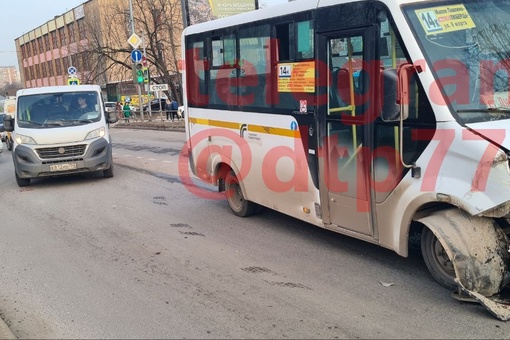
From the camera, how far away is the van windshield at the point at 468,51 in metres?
4.07

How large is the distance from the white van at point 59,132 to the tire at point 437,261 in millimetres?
8237

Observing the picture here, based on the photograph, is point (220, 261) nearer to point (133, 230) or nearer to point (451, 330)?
point (133, 230)

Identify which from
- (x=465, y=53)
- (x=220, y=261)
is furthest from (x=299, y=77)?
(x=220, y=261)

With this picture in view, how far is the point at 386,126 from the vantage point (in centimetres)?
449

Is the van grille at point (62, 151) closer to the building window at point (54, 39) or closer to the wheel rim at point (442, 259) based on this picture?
the wheel rim at point (442, 259)

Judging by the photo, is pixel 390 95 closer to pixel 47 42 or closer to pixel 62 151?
pixel 62 151

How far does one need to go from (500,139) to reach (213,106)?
4.45 metres

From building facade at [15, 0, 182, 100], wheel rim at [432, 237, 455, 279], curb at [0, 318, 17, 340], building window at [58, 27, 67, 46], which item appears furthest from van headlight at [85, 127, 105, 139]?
building window at [58, 27, 67, 46]

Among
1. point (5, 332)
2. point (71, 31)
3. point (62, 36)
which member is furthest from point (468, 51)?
point (62, 36)

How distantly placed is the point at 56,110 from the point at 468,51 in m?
9.38

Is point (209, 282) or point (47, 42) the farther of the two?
point (47, 42)

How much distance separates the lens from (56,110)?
11.1 metres

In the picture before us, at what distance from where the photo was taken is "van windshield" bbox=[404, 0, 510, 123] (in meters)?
4.07

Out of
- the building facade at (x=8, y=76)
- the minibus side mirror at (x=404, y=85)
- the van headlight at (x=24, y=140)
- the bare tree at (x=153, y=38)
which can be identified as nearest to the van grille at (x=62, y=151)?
the van headlight at (x=24, y=140)
